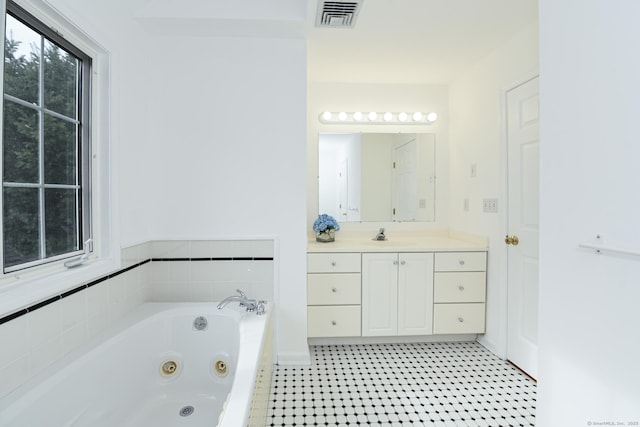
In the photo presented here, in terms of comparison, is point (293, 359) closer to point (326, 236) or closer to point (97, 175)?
point (326, 236)

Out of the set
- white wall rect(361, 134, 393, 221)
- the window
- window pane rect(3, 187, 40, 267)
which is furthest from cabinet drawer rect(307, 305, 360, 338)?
window pane rect(3, 187, 40, 267)

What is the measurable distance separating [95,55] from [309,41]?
133cm

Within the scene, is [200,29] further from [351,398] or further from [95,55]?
[351,398]

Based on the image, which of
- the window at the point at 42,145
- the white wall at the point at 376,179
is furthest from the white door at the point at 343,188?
the window at the point at 42,145

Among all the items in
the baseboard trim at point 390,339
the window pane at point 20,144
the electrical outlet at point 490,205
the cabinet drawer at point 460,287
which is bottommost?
the baseboard trim at point 390,339

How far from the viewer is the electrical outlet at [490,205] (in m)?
2.42

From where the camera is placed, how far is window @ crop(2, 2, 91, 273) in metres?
1.20

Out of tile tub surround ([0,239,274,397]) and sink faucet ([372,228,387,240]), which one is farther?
sink faucet ([372,228,387,240])

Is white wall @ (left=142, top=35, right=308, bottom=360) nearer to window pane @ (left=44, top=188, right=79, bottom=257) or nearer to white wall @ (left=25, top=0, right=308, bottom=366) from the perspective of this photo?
white wall @ (left=25, top=0, right=308, bottom=366)

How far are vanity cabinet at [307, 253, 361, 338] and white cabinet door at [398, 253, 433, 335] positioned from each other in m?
0.35

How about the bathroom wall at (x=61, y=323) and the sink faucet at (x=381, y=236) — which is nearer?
the bathroom wall at (x=61, y=323)

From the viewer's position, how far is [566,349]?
4.16 feet

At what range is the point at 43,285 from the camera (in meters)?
1.25

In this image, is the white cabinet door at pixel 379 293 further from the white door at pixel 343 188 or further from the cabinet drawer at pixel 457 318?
the white door at pixel 343 188
